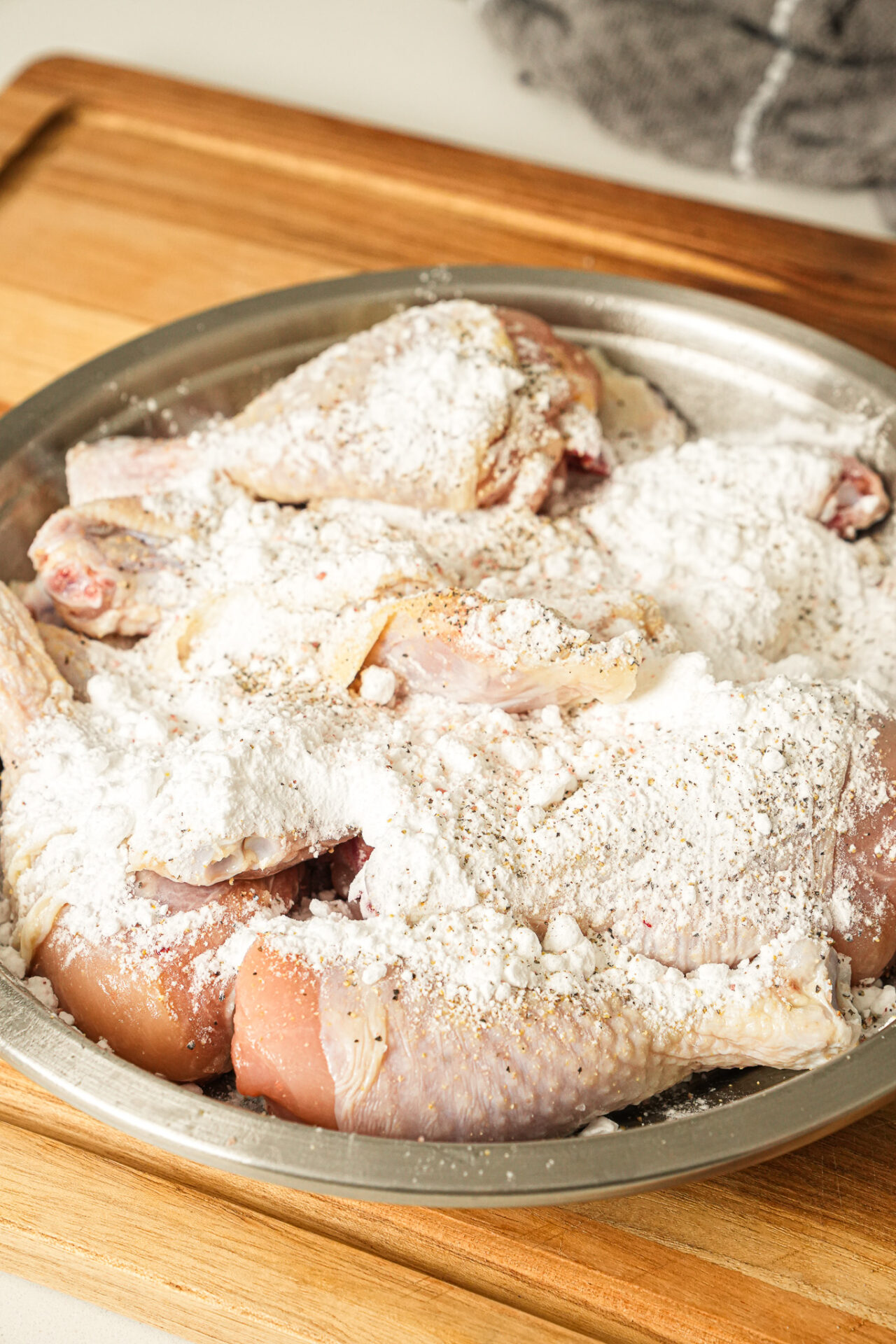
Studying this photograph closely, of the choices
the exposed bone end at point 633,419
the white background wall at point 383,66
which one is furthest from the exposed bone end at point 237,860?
the white background wall at point 383,66

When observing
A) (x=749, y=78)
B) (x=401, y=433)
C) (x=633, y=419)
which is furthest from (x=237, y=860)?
(x=749, y=78)

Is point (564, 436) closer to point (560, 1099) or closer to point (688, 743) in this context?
point (688, 743)

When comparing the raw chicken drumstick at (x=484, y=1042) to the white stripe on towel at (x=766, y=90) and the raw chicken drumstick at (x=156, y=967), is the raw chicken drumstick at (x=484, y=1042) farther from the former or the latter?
the white stripe on towel at (x=766, y=90)

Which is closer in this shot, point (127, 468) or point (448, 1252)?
point (448, 1252)

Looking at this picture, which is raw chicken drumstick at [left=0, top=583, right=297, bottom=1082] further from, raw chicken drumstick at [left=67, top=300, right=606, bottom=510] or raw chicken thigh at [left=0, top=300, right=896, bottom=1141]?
raw chicken drumstick at [left=67, top=300, right=606, bottom=510]

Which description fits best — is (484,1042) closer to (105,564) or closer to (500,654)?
(500,654)

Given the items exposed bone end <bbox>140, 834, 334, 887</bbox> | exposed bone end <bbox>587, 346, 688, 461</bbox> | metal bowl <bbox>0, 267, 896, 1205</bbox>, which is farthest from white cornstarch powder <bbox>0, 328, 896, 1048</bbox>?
exposed bone end <bbox>587, 346, 688, 461</bbox>
